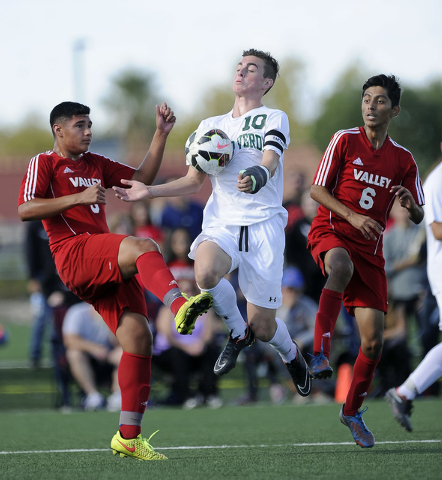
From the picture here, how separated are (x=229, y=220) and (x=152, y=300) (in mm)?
5702

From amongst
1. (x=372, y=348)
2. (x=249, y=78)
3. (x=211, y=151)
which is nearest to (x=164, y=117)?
(x=211, y=151)

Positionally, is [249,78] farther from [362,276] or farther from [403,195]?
[362,276]

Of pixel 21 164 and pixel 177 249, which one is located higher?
pixel 177 249

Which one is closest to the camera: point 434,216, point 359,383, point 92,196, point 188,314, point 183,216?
point 188,314

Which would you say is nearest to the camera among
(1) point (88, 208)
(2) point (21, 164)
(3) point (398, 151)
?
(1) point (88, 208)

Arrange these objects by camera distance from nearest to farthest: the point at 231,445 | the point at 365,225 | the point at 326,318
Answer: the point at 365,225 → the point at 326,318 → the point at 231,445

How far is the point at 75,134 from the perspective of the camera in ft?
19.6

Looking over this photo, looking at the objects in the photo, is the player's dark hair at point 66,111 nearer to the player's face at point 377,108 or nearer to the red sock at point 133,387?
the red sock at point 133,387

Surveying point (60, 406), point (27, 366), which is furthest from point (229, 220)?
point (27, 366)

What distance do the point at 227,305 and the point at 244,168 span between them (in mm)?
1037

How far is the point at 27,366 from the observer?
47.6 ft

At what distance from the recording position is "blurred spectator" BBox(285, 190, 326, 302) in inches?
444

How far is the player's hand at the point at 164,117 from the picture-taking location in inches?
248

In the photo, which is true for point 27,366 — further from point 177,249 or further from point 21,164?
point 21,164
